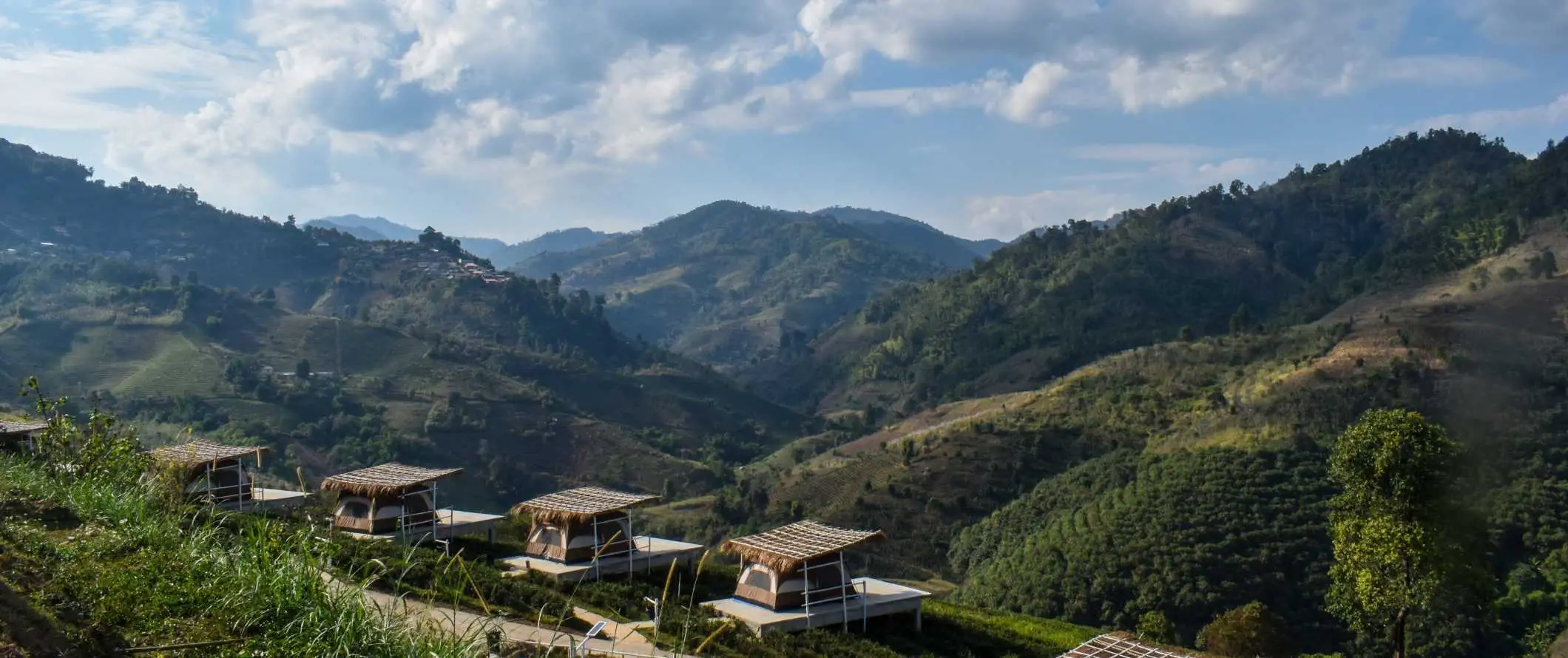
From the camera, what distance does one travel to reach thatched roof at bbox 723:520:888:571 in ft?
64.8

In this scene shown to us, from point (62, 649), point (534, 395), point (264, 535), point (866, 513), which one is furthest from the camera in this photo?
point (534, 395)

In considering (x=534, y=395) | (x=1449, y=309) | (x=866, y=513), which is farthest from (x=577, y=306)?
(x=1449, y=309)

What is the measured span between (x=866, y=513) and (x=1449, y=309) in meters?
32.1

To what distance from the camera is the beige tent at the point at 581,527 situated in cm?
2262

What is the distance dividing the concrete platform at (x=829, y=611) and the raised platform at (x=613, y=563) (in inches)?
80.9

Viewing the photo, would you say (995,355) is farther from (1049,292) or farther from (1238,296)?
(1238,296)

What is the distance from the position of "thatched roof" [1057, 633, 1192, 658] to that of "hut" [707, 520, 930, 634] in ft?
16.6

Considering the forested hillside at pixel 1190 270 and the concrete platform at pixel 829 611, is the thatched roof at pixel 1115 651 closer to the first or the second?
the concrete platform at pixel 829 611

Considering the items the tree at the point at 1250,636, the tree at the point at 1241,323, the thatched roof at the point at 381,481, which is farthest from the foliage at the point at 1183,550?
the tree at the point at 1241,323

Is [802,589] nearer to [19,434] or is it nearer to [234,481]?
[234,481]

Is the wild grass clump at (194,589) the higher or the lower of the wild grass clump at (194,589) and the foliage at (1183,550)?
the higher

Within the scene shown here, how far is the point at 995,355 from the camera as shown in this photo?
3947 inches

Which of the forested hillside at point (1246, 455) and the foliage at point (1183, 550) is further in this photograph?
the foliage at point (1183, 550)

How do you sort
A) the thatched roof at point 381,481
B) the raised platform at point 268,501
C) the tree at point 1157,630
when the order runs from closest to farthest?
the tree at point 1157,630
the raised platform at point 268,501
the thatched roof at point 381,481
